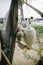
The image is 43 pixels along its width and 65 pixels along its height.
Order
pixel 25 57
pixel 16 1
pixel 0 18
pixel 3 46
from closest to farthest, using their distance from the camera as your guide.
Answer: pixel 16 1
pixel 3 46
pixel 0 18
pixel 25 57

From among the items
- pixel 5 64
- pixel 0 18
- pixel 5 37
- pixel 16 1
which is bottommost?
pixel 5 64

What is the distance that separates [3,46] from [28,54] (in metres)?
0.42

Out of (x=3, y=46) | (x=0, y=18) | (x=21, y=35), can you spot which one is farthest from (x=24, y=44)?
(x=0, y=18)

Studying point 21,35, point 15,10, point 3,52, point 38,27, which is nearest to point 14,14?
point 15,10

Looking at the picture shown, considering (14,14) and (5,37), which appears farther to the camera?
(5,37)

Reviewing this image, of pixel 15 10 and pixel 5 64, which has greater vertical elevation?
pixel 15 10

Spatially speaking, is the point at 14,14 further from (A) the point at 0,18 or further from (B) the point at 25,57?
(B) the point at 25,57

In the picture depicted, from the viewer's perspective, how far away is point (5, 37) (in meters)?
0.91

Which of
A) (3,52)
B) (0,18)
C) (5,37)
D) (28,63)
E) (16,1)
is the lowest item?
(28,63)

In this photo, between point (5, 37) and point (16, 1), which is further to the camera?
point (5, 37)

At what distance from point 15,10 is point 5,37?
0.72 feet

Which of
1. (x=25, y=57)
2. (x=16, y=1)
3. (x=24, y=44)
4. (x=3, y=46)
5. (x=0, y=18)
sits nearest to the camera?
(x=16, y=1)

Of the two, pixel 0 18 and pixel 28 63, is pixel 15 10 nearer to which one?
pixel 0 18

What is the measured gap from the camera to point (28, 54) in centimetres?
133
